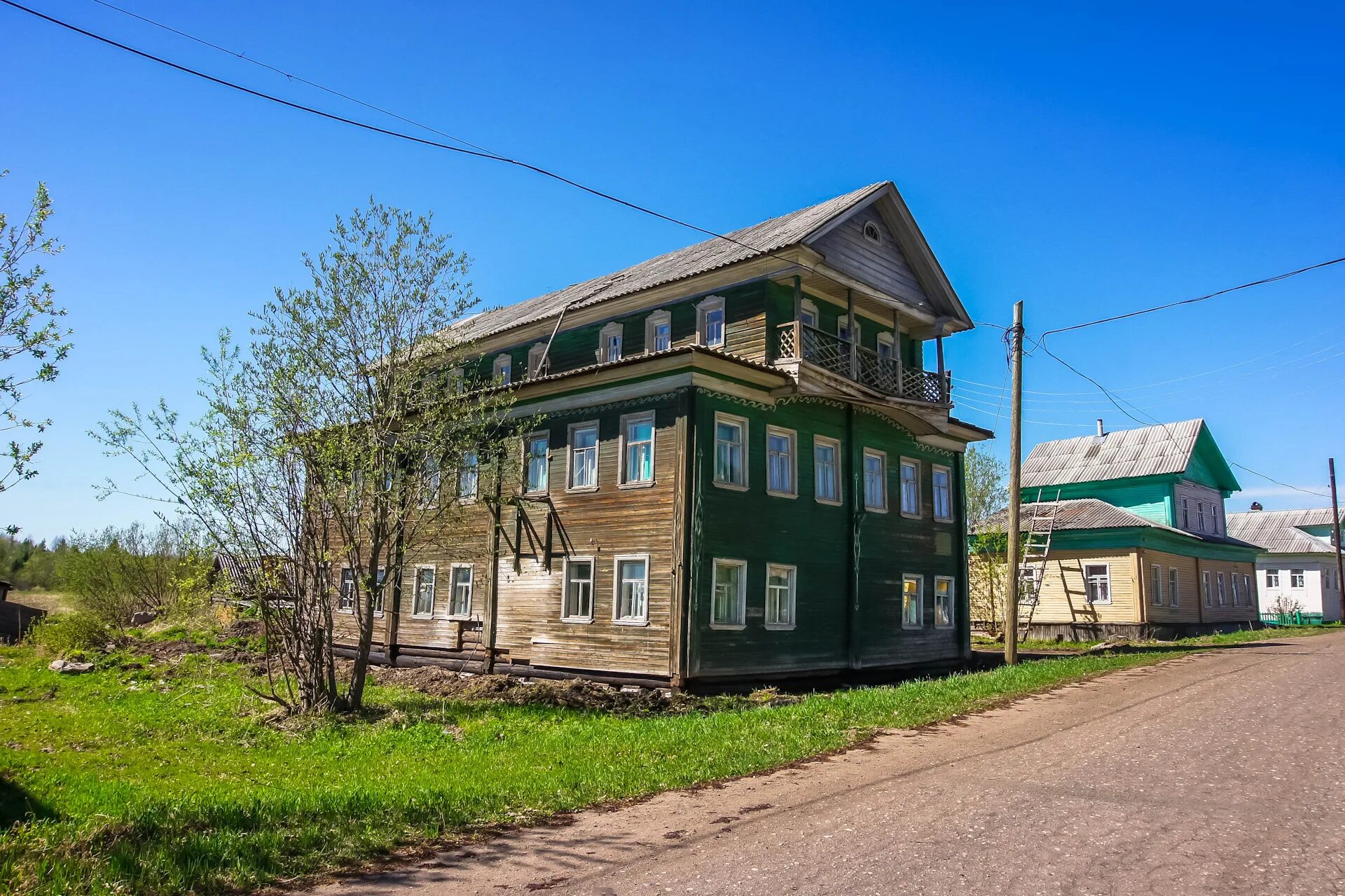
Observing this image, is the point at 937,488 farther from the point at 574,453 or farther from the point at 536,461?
the point at 536,461

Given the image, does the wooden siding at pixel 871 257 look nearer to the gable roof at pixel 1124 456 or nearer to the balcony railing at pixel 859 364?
the balcony railing at pixel 859 364

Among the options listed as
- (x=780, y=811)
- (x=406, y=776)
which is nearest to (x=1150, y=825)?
(x=780, y=811)

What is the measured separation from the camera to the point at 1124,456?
4512 cm

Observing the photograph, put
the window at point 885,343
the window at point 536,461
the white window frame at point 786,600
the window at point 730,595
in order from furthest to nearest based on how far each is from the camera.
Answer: the window at point 885,343 → the window at point 536,461 → the white window frame at point 786,600 → the window at point 730,595

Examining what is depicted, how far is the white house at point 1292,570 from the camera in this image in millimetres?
56031

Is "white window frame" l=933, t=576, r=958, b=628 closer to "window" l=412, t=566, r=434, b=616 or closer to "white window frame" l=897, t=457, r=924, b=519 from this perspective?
"white window frame" l=897, t=457, r=924, b=519

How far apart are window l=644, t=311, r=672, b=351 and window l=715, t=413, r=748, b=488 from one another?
142 inches

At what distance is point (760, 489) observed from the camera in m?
20.8

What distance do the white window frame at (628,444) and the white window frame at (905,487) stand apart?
8.55 m

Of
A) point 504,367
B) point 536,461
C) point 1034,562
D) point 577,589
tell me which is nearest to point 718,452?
point 577,589

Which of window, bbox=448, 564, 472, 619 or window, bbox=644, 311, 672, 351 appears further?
window, bbox=448, 564, 472, 619

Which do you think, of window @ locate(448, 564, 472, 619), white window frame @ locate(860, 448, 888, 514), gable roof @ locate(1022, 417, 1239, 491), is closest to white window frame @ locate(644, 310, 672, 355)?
white window frame @ locate(860, 448, 888, 514)

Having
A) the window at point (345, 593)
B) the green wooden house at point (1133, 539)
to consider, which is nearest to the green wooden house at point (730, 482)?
the window at point (345, 593)

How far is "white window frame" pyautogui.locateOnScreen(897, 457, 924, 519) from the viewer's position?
25.4 meters
